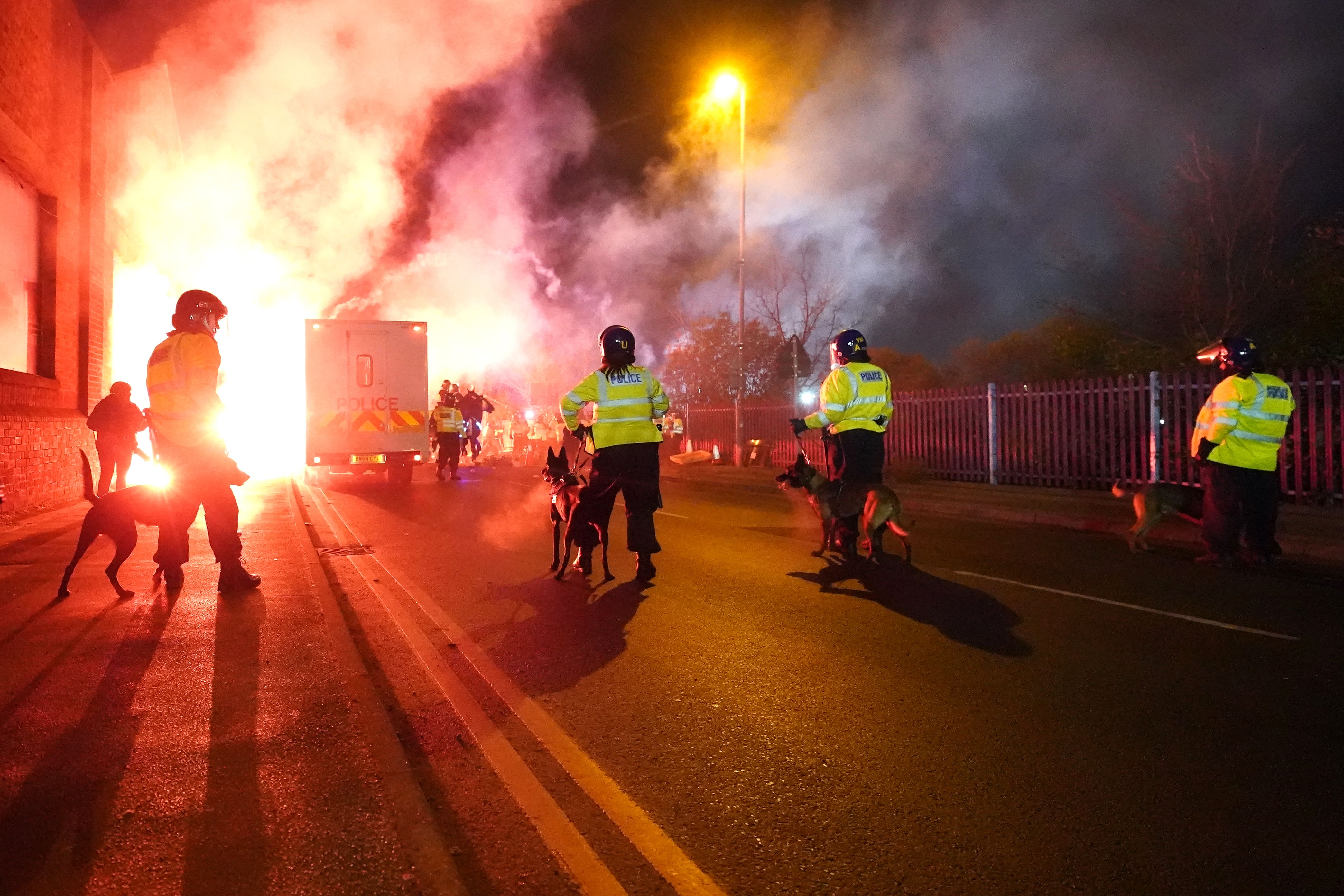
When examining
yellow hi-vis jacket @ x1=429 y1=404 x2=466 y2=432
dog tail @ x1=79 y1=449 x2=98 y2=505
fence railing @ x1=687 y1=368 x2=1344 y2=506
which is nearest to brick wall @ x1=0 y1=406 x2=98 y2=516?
dog tail @ x1=79 y1=449 x2=98 y2=505

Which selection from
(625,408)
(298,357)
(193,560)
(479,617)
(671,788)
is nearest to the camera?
(671,788)

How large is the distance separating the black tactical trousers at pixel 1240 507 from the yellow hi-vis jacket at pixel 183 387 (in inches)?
308

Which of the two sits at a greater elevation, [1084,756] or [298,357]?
[298,357]

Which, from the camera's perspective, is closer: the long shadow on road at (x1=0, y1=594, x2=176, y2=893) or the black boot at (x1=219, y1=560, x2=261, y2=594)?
the long shadow on road at (x1=0, y1=594, x2=176, y2=893)

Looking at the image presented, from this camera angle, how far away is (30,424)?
497 inches

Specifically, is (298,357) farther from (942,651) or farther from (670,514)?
(942,651)

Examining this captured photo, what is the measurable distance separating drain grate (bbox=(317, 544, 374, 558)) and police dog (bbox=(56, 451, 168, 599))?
2157 millimetres

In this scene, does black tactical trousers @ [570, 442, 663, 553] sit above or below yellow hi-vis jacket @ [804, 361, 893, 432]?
below

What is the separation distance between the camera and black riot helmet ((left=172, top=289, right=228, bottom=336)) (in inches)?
256

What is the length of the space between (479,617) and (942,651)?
2946mm

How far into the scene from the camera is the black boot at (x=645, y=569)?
7.21 m

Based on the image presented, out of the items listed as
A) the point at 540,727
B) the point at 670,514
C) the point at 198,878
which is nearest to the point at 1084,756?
→ the point at 540,727

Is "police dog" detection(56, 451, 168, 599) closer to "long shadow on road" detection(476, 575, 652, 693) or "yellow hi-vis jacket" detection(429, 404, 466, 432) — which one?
→ "long shadow on road" detection(476, 575, 652, 693)

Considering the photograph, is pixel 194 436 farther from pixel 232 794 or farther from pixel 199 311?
pixel 232 794
